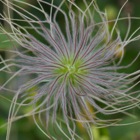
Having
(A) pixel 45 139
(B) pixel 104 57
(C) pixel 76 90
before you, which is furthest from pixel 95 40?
(A) pixel 45 139

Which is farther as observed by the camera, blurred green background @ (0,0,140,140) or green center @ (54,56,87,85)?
blurred green background @ (0,0,140,140)

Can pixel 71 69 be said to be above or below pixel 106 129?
above

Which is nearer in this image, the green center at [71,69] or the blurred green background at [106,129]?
the green center at [71,69]

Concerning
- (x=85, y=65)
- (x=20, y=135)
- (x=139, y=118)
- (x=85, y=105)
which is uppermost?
(x=85, y=65)

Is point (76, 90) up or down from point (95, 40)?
down

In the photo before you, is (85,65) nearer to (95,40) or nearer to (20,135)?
(95,40)

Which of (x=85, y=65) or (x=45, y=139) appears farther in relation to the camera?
(x=45, y=139)

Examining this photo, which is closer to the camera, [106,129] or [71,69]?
[71,69]
